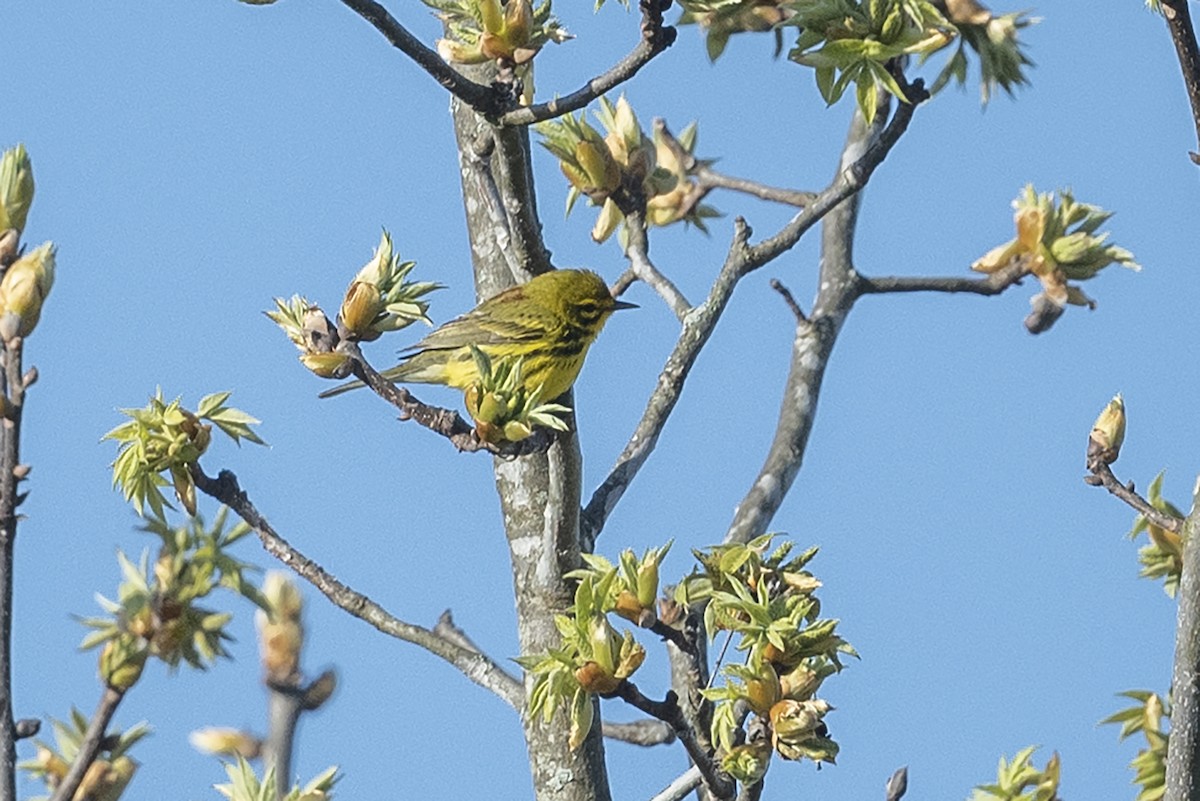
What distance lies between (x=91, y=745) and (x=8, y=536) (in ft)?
2.24

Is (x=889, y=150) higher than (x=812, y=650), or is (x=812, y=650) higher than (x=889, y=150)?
(x=889, y=150)

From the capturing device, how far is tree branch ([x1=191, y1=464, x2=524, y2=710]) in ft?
13.6

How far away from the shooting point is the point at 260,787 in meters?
3.58

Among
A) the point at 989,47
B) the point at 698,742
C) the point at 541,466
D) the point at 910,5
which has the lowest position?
the point at 698,742

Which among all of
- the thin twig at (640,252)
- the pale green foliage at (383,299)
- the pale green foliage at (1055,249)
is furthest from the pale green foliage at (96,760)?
the pale green foliage at (1055,249)

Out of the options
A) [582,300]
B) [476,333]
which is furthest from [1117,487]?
[582,300]

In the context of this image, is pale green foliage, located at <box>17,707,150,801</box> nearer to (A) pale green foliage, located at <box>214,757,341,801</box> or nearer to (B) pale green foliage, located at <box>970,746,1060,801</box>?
(A) pale green foliage, located at <box>214,757,341,801</box>

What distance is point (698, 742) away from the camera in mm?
3359

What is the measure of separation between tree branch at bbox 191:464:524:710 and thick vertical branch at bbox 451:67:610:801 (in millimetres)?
117

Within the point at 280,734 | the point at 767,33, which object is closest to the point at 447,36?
the point at 767,33

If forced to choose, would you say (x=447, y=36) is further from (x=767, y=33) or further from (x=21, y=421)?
(x=21, y=421)

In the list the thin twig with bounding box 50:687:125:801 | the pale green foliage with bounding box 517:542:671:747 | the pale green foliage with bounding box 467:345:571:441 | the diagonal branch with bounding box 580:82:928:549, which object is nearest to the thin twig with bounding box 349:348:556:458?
the pale green foliage with bounding box 467:345:571:441

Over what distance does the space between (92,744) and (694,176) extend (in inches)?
139

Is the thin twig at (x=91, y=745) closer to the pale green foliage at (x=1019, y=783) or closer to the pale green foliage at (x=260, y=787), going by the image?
the pale green foliage at (x=260, y=787)
